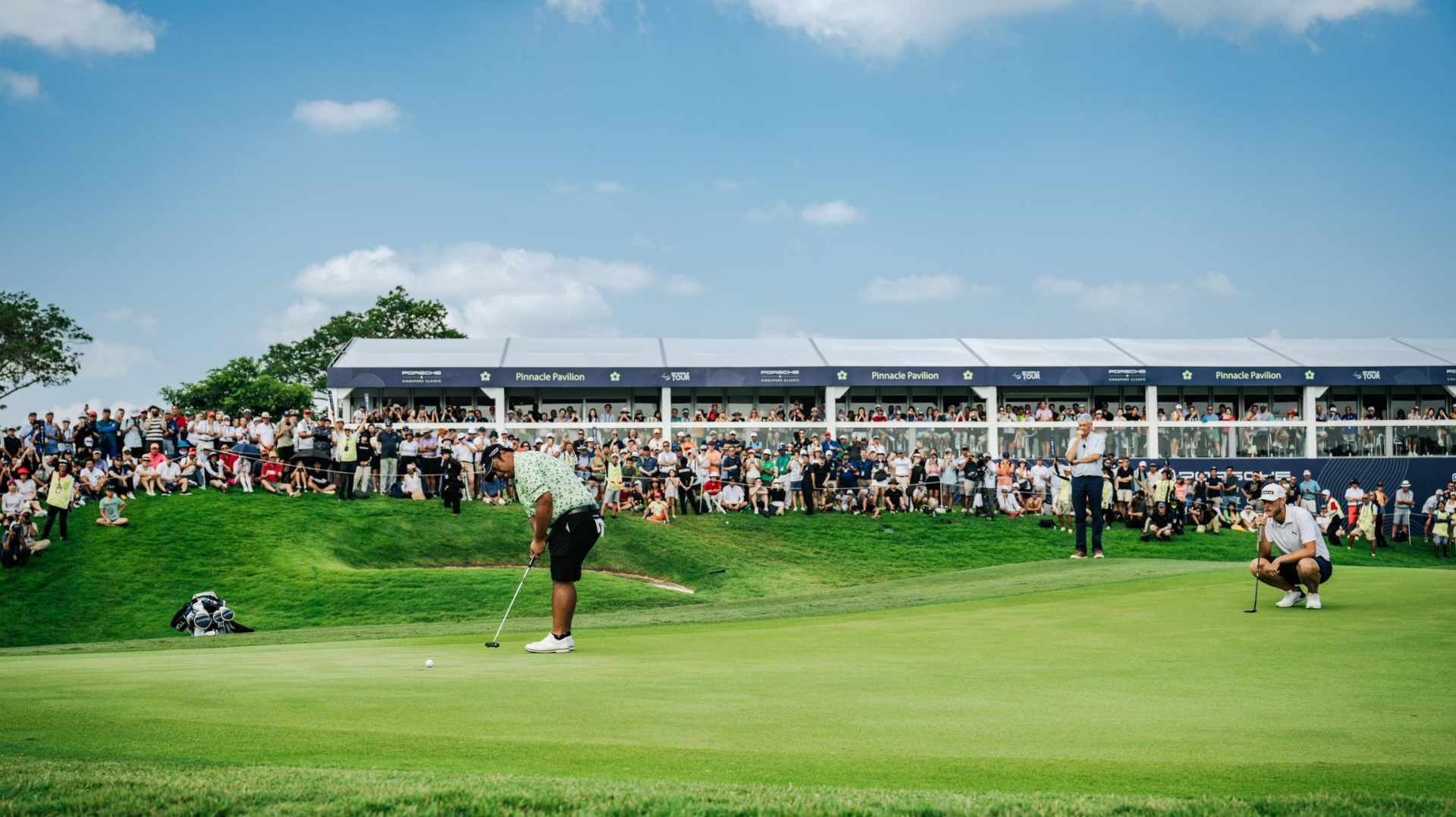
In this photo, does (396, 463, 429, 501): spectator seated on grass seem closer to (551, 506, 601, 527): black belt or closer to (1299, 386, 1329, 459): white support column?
(551, 506, 601, 527): black belt

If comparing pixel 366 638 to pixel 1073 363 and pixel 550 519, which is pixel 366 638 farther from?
pixel 1073 363

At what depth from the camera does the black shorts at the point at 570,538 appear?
31.7 ft

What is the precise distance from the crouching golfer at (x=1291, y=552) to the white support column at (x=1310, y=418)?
31843 mm

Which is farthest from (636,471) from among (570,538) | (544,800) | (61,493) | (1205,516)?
(544,800)

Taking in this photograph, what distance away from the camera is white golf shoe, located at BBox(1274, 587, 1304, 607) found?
12328 millimetres

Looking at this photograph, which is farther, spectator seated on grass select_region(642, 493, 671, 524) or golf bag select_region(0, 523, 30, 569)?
spectator seated on grass select_region(642, 493, 671, 524)

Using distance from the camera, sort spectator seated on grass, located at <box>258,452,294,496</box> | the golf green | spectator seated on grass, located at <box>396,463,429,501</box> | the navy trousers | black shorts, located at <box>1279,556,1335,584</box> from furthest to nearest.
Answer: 1. spectator seated on grass, located at <box>396,463,429,501</box>
2. spectator seated on grass, located at <box>258,452,294,496</box>
3. the navy trousers
4. black shorts, located at <box>1279,556,1335,584</box>
5. the golf green

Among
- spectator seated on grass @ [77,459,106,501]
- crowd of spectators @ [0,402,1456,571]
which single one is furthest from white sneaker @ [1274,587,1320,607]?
spectator seated on grass @ [77,459,106,501]

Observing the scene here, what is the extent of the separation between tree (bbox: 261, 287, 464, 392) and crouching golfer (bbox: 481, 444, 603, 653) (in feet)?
227

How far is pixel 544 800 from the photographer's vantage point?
4500 millimetres

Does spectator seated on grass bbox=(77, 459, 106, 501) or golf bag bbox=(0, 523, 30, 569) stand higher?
spectator seated on grass bbox=(77, 459, 106, 501)

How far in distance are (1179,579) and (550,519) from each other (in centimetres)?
1026

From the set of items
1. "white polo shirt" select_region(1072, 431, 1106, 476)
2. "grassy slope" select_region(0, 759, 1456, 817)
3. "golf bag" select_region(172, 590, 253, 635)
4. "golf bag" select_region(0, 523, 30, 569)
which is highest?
"white polo shirt" select_region(1072, 431, 1106, 476)

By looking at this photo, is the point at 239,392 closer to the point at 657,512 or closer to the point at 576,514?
the point at 657,512
